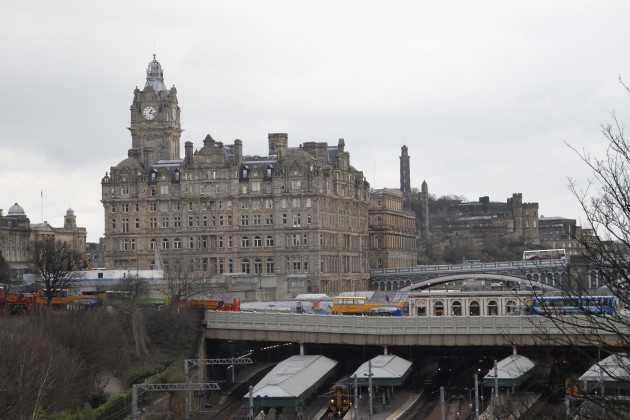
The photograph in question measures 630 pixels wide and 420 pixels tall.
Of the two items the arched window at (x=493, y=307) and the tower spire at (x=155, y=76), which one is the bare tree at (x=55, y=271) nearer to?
the arched window at (x=493, y=307)

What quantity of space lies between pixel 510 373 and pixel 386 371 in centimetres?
743

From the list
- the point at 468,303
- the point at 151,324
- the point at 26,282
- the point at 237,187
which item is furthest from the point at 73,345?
the point at 237,187

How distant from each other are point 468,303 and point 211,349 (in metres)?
24.5

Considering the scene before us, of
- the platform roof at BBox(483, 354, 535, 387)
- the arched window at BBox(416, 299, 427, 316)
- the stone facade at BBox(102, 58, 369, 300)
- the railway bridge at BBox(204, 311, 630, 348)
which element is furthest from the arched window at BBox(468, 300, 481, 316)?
the stone facade at BBox(102, 58, 369, 300)

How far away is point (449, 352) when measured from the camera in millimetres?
93500

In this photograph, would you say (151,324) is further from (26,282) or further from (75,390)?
(26,282)

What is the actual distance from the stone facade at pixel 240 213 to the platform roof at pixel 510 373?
7136cm

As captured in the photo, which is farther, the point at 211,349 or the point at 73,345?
the point at 211,349

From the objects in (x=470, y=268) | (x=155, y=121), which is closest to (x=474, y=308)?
(x=470, y=268)

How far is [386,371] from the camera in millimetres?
81062

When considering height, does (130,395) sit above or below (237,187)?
below

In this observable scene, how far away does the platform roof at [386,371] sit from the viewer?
79.7 meters

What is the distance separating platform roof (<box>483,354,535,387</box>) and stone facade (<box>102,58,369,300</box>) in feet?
234

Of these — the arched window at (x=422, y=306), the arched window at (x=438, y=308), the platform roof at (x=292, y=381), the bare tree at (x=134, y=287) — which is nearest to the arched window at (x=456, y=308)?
the arched window at (x=438, y=308)
